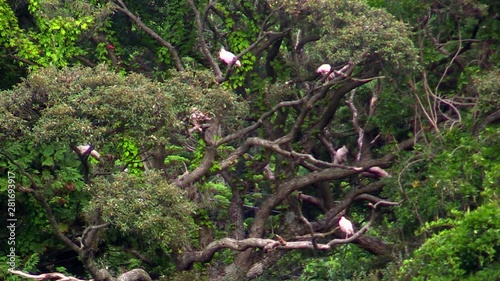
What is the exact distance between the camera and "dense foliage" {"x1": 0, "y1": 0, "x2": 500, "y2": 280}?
14.1 metres

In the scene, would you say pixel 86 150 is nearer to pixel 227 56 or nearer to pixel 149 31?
pixel 227 56

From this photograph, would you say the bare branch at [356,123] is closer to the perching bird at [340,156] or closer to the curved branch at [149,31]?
the perching bird at [340,156]

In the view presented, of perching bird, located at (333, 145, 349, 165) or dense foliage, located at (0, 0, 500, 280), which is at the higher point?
dense foliage, located at (0, 0, 500, 280)

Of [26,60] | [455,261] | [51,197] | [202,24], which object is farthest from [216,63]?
[455,261]

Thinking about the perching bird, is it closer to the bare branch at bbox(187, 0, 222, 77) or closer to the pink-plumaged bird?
the pink-plumaged bird

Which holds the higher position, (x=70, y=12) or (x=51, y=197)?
(x=70, y=12)

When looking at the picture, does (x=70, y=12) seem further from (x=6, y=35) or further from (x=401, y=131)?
(x=401, y=131)

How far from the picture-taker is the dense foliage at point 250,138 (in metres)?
14.1

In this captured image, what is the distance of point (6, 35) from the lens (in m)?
16.9

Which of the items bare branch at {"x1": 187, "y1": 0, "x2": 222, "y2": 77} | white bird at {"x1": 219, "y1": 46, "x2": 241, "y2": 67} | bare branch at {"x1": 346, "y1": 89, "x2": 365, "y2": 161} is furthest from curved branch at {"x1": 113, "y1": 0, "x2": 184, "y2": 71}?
bare branch at {"x1": 346, "y1": 89, "x2": 365, "y2": 161}

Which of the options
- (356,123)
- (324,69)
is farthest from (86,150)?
(356,123)

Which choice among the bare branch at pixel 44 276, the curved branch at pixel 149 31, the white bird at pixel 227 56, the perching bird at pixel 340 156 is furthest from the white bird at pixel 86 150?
the perching bird at pixel 340 156

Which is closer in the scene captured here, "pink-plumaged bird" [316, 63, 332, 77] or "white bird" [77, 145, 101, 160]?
"white bird" [77, 145, 101, 160]

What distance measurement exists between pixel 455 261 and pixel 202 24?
310 inches
